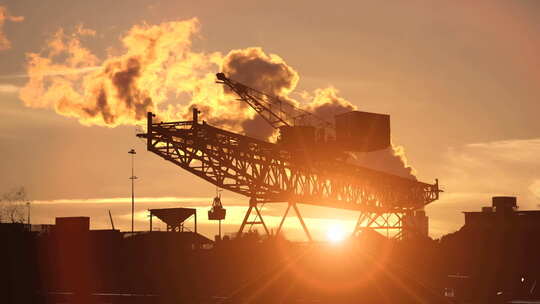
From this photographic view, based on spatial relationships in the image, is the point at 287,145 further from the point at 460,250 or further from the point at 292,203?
the point at 460,250

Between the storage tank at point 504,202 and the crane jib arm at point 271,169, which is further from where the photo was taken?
the storage tank at point 504,202

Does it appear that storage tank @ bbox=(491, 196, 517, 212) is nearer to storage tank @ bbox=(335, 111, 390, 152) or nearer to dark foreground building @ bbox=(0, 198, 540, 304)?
dark foreground building @ bbox=(0, 198, 540, 304)

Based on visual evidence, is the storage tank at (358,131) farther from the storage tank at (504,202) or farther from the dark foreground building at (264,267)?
the storage tank at (504,202)

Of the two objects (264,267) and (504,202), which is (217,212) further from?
(504,202)

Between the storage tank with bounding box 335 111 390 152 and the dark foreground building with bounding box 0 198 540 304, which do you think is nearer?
the dark foreground building with bounding box 0 198 540 304

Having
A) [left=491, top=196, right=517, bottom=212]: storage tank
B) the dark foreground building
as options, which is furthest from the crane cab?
[left=491, top=196, right=517, bottom=212]: storage tank

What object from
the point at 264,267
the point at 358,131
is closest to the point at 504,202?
the point at 358,131

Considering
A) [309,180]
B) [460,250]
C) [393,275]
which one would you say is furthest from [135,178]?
[393,275]

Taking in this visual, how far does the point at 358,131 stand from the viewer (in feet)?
255

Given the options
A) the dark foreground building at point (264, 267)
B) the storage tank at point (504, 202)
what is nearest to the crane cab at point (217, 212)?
the dark foreground building at point (264, 267)

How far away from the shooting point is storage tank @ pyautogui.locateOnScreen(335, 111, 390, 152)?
77438 mm

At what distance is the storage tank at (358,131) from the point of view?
7744 cm

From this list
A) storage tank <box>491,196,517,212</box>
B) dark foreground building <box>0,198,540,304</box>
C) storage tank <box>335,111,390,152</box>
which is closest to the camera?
dark foreground building <box>0,198,540,304</box>

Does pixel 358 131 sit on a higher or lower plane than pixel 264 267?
higher
